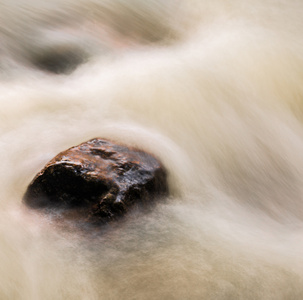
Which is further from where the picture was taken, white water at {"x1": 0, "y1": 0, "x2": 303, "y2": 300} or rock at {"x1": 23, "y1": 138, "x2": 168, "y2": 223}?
rock at {"x1": 23, "y1": 138, "x2": 168, "y2": 223}

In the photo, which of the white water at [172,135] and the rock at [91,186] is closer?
the white water at [172,135]

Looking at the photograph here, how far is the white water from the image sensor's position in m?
2.48

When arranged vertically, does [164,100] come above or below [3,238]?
above

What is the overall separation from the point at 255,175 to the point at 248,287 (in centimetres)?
125

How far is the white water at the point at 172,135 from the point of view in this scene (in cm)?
248

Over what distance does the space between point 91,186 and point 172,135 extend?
1.04 m

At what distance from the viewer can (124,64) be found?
15.1ft

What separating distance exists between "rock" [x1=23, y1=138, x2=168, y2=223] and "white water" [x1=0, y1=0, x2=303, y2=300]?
4.1 inches

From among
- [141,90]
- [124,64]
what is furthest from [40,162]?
[124,64]

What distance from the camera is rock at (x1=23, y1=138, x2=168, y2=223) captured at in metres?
2.77

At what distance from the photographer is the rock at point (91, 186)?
2.77 m

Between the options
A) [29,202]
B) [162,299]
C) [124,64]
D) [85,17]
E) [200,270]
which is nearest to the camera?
[162,299]

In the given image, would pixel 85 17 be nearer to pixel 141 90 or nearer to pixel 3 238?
pixel 141 90

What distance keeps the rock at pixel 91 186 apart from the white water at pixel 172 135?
104mm
